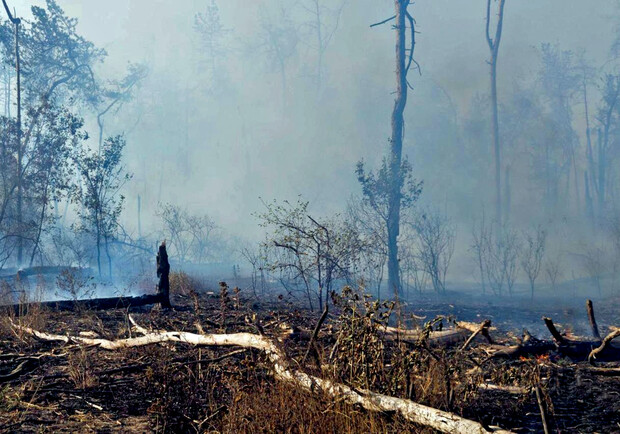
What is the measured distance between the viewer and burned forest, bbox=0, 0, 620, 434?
5113mm

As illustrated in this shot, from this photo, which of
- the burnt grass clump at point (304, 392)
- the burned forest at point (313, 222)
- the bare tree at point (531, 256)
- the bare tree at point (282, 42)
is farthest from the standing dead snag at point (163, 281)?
the bare tree at point (282, 42)

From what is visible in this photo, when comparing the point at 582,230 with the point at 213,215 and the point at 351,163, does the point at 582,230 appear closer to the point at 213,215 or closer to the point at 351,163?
the point at 351,163

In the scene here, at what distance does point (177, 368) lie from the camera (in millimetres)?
5824

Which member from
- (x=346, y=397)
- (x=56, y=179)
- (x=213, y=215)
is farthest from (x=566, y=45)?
(x=346, y=397)

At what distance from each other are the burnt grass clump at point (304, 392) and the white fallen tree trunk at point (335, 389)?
7 cm

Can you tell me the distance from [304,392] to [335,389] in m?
0.39

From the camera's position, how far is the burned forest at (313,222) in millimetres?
5113

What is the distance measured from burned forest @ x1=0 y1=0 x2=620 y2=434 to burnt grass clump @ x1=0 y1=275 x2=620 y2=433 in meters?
0.03

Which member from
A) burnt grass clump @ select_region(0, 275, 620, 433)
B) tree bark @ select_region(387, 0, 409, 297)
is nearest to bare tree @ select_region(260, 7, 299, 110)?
tree bark @ select_region(387, 0, 409, 297)

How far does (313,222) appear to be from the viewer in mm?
14281

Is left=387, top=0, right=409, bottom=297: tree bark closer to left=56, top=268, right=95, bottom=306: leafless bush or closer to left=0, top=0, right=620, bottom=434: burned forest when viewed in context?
left=0, top=0, right=620, bottom=434: burned forest

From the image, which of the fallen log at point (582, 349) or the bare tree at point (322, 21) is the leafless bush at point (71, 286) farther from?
the bare tree at point (322, 21)

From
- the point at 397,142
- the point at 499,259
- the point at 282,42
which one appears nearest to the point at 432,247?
the point at 397,142

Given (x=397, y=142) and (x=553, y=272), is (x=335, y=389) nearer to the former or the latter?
(x=397, y=142)
